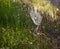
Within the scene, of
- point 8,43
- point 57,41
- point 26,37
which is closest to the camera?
point 8,43

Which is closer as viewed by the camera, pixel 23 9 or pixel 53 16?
pixel 23 9

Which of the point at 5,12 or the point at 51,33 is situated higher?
the point at 5,12

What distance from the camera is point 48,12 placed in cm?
793

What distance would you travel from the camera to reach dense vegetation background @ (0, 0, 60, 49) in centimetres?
620

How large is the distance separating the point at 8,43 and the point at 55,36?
153 cm

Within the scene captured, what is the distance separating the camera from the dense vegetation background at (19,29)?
20.3ft

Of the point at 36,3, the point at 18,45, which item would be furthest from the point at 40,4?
the point at 18,45

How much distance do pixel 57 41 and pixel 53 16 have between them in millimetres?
1192

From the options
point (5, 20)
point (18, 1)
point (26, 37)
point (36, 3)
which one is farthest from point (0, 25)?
point (36, 3)

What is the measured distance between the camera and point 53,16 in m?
7.99

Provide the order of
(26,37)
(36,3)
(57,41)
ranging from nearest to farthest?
(26,37), (57,41), (36,3)

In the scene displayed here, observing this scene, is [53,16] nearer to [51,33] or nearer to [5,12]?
[51,33]

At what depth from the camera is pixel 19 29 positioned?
21.7 feet

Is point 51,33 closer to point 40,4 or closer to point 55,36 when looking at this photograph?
point 55,36
